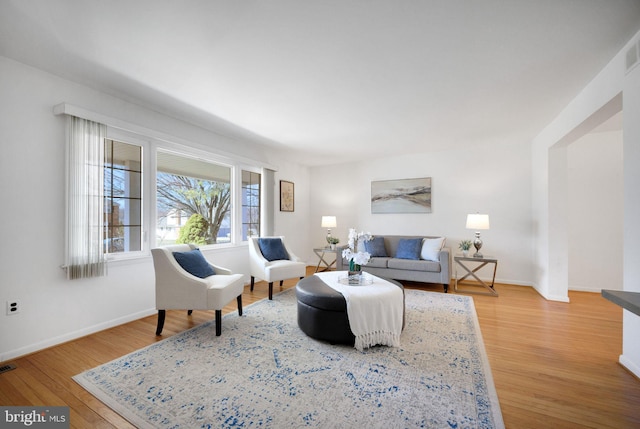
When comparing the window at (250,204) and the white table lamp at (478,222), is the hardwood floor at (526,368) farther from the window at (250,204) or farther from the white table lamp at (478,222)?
the window at (250,204)

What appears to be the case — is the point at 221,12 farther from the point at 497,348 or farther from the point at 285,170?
the point at 285,170

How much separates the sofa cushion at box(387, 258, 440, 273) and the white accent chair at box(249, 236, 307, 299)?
1575 millimetres

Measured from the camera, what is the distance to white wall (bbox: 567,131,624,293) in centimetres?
417

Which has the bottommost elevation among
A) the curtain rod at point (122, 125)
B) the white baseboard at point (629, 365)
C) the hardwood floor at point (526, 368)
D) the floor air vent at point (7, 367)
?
the floor air vent at point (7, 367)

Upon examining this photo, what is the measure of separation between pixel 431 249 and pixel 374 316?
260 cm

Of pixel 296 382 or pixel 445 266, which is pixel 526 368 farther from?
pixel 445 266

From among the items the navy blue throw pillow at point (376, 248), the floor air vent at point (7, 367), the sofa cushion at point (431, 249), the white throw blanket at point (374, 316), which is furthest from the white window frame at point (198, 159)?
the sofa cushion at point (431, 249)

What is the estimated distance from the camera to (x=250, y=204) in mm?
5051

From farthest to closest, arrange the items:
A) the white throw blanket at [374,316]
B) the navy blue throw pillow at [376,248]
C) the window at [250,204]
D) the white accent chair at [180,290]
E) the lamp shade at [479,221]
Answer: the navy blue throw pillow at [376,248] → the window at [250,204] → the lamp shade at [479,221] → the white accent chair at [180,290] → the white throw blanket at [374,316]

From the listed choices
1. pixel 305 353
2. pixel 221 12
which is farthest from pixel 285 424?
pixel 221 12

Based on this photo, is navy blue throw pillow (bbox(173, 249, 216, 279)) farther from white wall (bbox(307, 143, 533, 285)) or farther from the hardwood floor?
white wall (bbox(307, 143, 533, 285))

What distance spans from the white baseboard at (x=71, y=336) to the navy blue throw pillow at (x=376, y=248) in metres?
3.48

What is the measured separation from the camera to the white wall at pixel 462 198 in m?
4.82

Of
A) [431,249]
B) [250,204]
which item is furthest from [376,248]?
[250,204]
